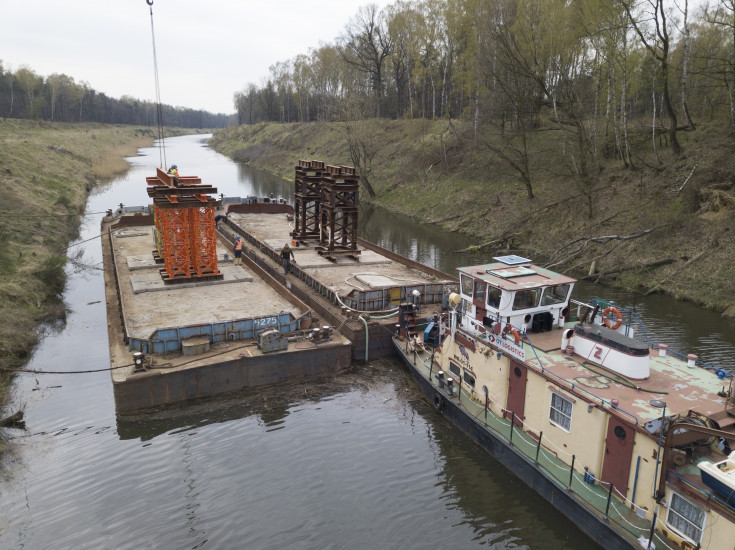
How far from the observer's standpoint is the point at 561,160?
45656 millimetres

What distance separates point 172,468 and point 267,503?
3.01 metres

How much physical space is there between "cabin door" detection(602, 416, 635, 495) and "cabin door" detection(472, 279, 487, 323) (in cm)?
494

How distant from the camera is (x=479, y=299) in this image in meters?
15.1

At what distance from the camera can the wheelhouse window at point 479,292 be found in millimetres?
15008

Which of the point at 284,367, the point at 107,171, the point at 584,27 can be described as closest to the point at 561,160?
the point at 584,27

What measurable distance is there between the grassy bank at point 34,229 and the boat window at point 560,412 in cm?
1589

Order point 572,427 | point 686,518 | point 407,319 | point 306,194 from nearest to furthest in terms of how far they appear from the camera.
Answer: point 686,518
point 572,427
point 407,319
point 306,194

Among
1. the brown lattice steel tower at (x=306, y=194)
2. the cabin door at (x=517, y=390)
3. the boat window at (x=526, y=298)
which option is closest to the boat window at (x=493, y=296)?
the boat window at (x=526, y=298)

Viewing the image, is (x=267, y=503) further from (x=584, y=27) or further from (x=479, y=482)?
(x=584, y=27)

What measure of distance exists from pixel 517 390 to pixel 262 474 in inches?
273

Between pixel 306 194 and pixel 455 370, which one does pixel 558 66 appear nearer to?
pixel 306 194

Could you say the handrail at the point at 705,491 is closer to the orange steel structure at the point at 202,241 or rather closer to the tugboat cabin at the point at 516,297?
the tugboat cabin at the point at 516,297

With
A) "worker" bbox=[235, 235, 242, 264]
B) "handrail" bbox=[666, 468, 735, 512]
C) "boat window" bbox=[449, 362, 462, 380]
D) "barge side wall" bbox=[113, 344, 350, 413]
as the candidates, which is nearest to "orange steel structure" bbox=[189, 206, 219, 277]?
"worker" bbox=[235, 235, 242, 264]

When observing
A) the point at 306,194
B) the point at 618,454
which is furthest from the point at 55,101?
the point at 618,454
